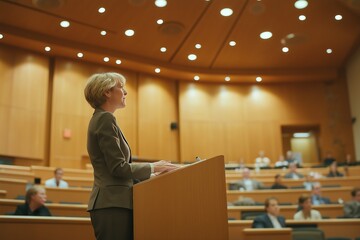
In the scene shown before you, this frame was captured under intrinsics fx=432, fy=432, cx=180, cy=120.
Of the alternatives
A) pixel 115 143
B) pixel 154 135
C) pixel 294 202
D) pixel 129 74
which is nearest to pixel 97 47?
pixel 129 74

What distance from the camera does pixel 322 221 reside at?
4609 millimetres

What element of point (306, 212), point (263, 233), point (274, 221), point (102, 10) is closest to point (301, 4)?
point (102, 10)

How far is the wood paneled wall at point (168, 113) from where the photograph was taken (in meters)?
9.41

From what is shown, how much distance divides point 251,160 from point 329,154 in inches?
79.1

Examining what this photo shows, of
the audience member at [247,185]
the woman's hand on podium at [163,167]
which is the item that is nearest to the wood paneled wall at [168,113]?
the audience member at [247,185]

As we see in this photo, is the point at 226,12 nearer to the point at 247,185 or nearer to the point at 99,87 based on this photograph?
the point at 247,185

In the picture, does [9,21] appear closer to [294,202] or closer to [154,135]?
[154,135]

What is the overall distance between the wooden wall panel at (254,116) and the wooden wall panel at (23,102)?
12.2 feet

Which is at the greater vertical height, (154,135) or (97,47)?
(97,47)

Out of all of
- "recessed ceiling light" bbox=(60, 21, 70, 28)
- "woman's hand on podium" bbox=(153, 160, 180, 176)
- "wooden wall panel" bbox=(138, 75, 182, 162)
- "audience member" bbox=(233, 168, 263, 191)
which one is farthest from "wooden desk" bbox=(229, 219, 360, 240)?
"wooden wall panel" bbox=(138, 75, 182, 162)

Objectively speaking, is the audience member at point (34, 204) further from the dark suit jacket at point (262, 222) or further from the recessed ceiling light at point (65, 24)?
the recessed ceiling light at point (65, 24)

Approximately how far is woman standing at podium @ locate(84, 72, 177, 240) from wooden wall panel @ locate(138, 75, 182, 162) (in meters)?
9.06

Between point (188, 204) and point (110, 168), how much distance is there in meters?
0.33

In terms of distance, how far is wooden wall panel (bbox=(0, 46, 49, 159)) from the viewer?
354 inches
